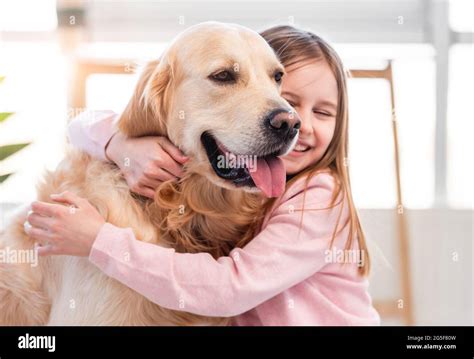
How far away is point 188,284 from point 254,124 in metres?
0.32

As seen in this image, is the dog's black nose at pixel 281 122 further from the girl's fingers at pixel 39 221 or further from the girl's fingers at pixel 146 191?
the girl's fingers at pixel 39 221

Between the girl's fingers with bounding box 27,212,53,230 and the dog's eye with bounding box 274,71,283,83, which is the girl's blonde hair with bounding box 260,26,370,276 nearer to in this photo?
the dog's eye with bounding box 274,71,283,83

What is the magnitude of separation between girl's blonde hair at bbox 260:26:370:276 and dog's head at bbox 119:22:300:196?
65 millimetres

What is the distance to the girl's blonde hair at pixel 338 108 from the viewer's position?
1184 millimetres

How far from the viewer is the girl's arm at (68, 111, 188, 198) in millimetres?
1134

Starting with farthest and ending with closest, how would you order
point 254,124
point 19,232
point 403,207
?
point 403,207, point 19,232, point 254,124

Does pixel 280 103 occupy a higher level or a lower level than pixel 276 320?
higher

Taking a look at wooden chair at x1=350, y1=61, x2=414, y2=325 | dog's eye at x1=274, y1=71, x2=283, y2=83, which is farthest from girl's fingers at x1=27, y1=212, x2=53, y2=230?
wooden chair at x1=350, y1=61, x2=414, y2=325

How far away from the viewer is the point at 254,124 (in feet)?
3.47

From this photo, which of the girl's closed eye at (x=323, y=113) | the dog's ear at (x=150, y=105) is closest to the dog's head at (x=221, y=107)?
the dog's ear at (x=150, y=105)

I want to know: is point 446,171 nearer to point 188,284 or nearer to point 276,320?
point 276,320

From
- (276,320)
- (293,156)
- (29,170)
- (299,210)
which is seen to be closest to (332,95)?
(293,156)

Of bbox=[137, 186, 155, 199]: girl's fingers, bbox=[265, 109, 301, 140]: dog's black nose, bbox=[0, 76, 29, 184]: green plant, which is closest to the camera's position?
bbox=[265, 109, 301, 140]: dog's black nose

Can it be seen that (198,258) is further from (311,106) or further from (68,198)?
(311,106)
